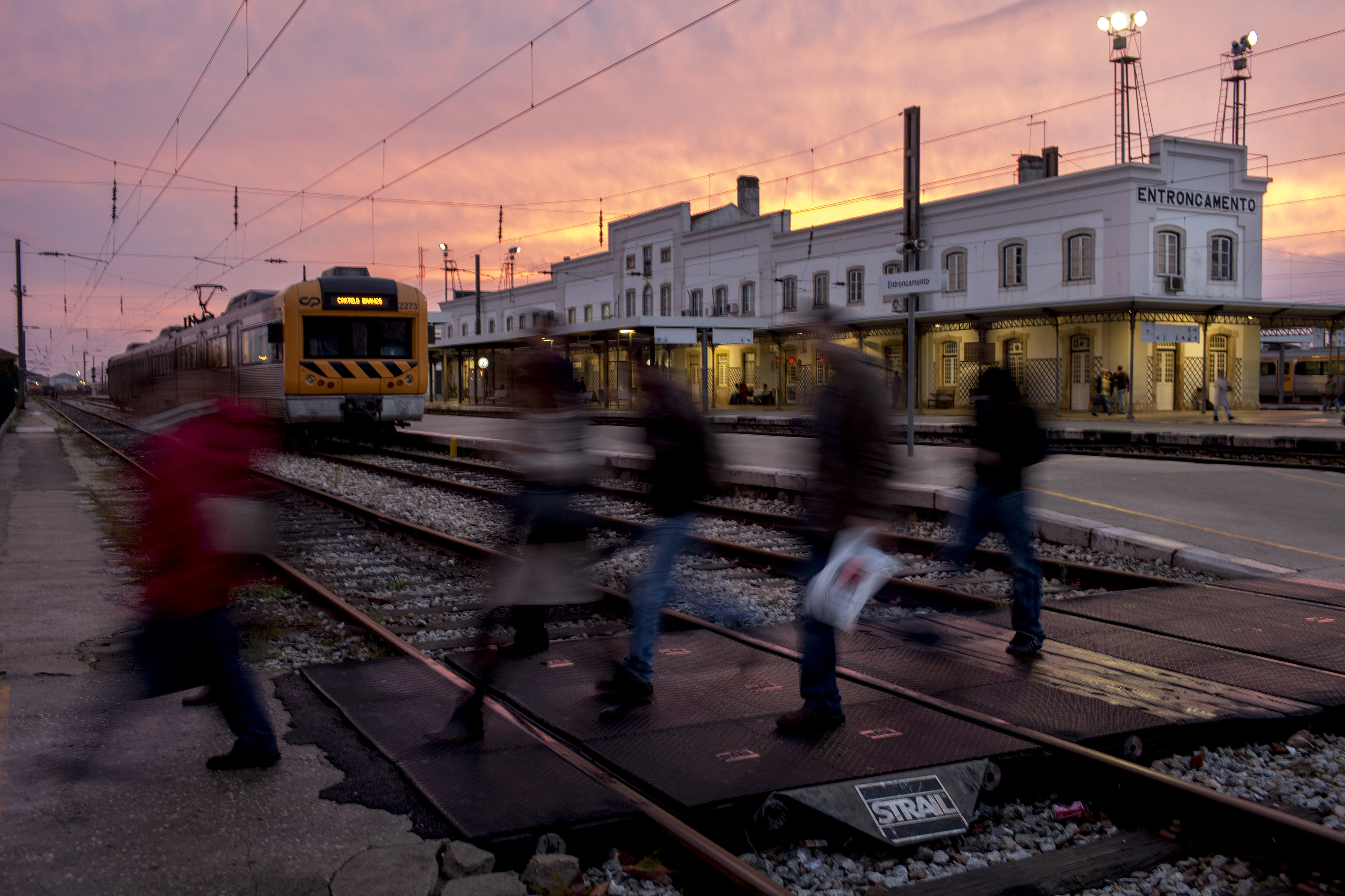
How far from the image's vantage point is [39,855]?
3.21 metres

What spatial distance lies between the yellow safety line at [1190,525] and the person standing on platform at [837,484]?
3.65 m

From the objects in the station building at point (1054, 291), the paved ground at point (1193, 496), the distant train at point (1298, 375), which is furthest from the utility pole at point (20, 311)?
the distant train at point (1298, 375)

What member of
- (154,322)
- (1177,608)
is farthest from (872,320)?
(154,322)

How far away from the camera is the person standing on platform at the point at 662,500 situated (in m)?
4.67

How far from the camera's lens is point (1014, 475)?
5.55 m

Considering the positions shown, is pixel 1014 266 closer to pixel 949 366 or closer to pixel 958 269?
pixel 958 269

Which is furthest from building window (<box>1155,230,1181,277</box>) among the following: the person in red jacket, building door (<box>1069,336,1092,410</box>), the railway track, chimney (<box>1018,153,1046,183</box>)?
the person in red jacket

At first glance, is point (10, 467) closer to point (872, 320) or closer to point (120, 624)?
point (120, 624)

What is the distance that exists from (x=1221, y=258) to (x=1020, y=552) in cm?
3353

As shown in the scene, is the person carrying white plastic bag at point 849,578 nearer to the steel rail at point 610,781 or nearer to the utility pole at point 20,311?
the steel rail at point 610,781

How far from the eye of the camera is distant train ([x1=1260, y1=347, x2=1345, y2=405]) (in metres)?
46.4

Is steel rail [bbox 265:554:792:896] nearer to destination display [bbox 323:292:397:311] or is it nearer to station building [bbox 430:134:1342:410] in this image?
destination display [bbox 323:292:397:311]

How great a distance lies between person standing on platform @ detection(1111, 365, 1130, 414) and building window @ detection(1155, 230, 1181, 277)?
3601mm

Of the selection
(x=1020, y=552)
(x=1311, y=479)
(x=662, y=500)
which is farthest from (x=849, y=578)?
(x=1311, y=479)
